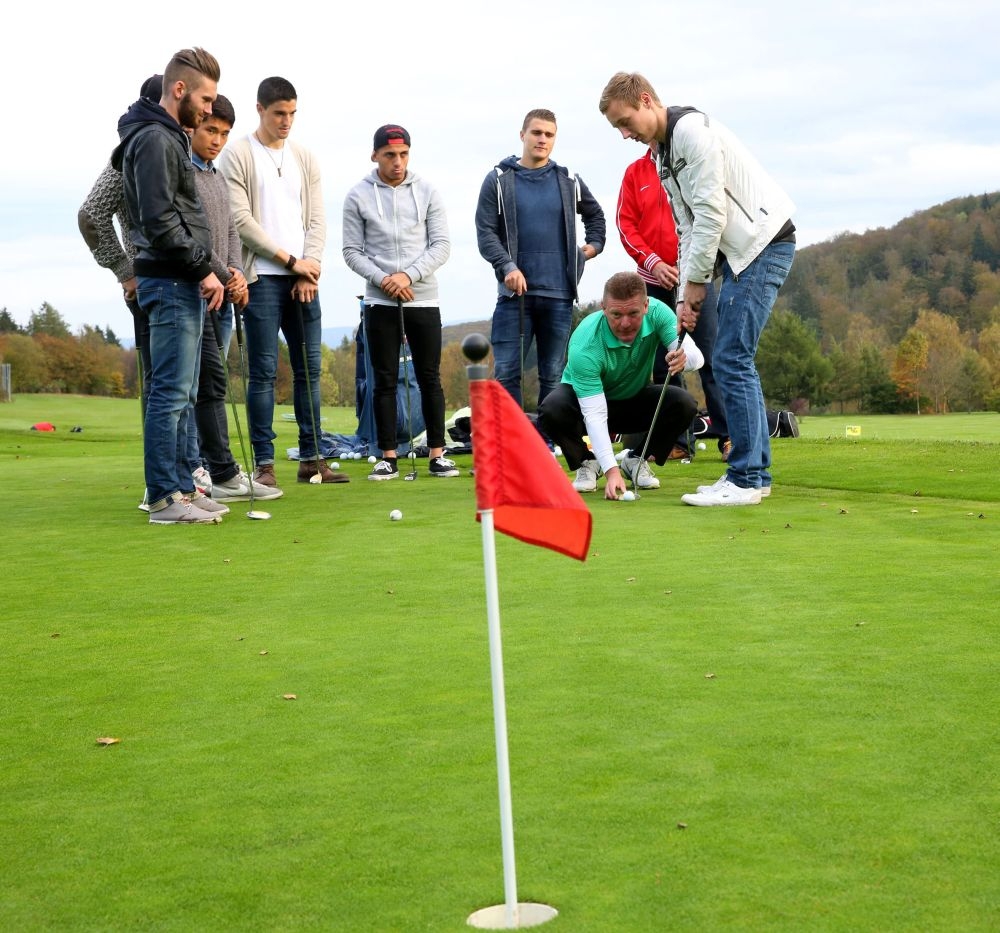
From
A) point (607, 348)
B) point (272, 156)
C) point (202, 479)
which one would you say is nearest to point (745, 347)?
point (607, 348)

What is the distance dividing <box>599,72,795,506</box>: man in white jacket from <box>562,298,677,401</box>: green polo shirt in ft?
1.81

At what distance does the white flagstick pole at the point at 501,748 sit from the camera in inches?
69.4

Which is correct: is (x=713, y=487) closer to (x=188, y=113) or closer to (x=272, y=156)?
(x=188, y=113)

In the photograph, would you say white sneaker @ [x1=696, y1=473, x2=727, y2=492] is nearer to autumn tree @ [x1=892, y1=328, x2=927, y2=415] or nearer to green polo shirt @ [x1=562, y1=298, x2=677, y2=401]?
green polo shirt @ [x1=562, y1=298, x2=677, y2=401]

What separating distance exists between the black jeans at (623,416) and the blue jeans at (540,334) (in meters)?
0.84

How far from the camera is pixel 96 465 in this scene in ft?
34.4

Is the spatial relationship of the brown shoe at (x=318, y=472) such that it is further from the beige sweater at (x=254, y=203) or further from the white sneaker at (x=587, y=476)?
the white sneaker at (x=587, y=476)

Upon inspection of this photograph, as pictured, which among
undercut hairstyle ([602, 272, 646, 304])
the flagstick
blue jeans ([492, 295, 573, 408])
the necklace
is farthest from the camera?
blue jeans ([492, 295, 573, 408])

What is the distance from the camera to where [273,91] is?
24.4 ft

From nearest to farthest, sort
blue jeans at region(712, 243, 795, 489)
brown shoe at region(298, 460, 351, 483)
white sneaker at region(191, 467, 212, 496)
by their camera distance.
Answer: blue jeans at region(712, 243, 795, 489), white sneaker at region(191, 467, 212, 496), brown shoe at region(298, 460, 351, 483)

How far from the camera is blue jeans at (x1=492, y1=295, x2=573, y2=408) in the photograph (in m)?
8.27

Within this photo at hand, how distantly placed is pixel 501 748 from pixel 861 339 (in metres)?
81.1

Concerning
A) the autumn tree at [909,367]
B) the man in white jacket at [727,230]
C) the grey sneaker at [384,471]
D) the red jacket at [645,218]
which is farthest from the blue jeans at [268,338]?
the autumn tree at [909,367]

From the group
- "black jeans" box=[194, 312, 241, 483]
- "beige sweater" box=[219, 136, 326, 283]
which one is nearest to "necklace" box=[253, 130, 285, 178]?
"beige sweater" box=[219, 136, 326, 283]
